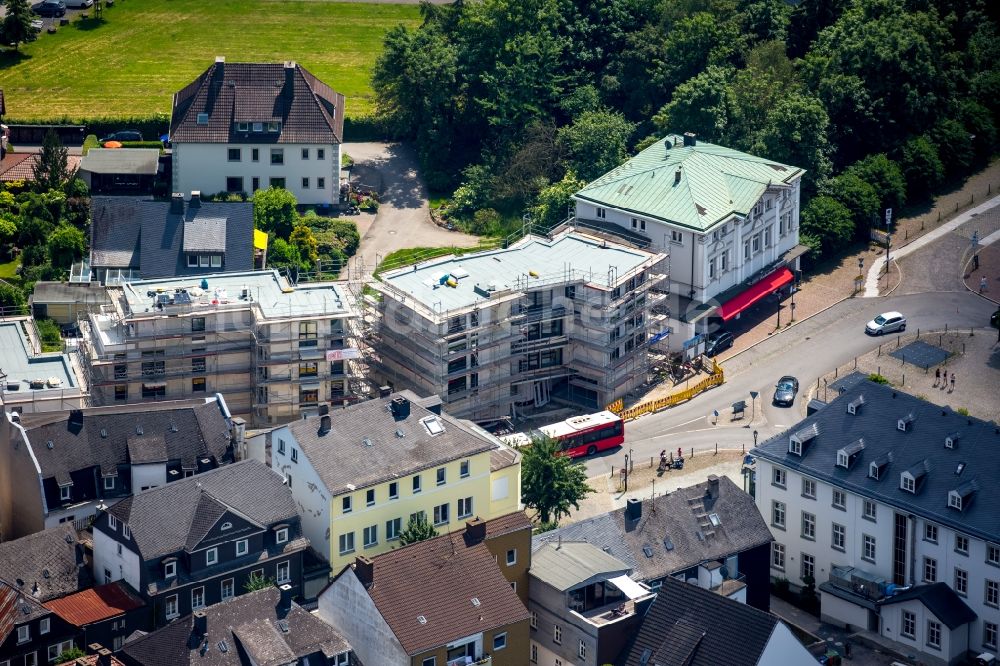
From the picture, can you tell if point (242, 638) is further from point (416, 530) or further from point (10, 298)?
point (10, 298)

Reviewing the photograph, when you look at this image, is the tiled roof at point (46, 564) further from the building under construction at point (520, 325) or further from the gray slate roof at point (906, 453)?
the gray slate roof at point (906, 453)

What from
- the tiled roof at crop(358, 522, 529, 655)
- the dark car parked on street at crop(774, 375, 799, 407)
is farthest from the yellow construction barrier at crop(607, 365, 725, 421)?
the tiled roof at crop(358, 522, 529, 655)

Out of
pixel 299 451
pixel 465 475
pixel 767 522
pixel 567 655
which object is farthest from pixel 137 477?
pixel 767 522

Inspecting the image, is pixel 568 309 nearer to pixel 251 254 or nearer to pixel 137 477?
pixel 251 254

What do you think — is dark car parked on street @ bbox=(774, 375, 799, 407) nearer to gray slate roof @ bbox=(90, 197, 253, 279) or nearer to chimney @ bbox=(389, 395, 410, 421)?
chimney @ bbox=(389, 395, 410, 421)

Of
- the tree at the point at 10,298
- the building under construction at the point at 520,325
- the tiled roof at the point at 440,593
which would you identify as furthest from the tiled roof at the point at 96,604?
the tree at the point at 10,298

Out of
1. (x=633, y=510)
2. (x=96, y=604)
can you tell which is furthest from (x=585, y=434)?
(x=96, y=604)

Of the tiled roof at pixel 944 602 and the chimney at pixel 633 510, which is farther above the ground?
the chimney at pixel 633 510
